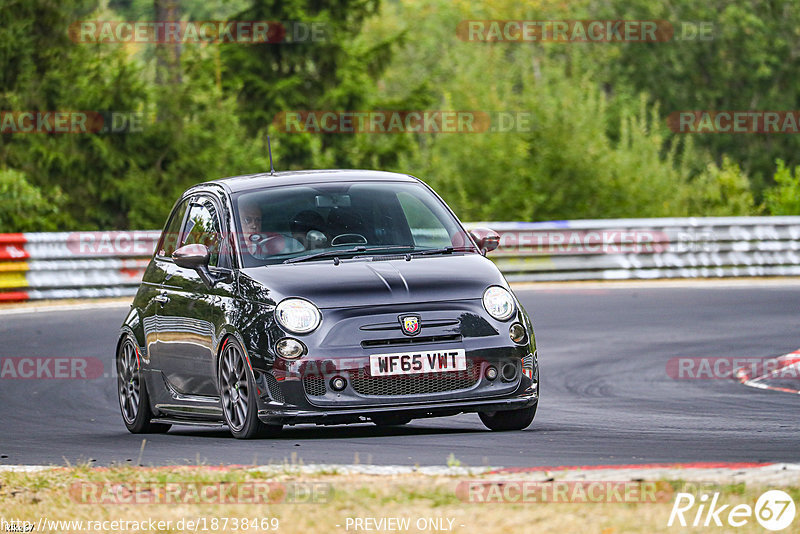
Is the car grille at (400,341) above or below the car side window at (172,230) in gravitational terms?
below

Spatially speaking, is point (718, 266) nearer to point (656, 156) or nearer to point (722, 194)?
point (656, 156)

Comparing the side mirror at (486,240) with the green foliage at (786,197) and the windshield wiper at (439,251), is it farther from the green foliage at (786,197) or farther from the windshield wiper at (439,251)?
the green foliage at (786,197)

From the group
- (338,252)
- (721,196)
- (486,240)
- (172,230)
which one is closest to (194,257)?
(338,252)

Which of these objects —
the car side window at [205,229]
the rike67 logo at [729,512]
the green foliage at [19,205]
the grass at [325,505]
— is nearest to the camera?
the rike67 logo at [729,512]

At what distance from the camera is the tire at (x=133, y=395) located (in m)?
10.9

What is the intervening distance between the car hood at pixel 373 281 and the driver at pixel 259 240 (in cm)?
23

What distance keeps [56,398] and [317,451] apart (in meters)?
5.21

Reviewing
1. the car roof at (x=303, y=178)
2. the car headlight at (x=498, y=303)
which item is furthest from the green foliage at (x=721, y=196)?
the car headlight at (x=498, y=303)

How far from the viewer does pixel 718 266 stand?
24875 mm

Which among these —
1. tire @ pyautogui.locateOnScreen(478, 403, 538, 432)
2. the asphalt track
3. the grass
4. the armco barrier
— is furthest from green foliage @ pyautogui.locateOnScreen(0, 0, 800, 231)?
the grass

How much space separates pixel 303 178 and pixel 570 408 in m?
2.85

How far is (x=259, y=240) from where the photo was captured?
9688 millimetres

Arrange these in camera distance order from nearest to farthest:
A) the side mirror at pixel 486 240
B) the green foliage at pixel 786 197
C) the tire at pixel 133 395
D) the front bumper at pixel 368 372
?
the front bumper at pixel 368 372 → the side mirror at pixel 486 240 → the tire at pixel 133 395 → the green foliage at pixel 786 197

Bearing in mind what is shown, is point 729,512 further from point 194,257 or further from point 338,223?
point 194,257
